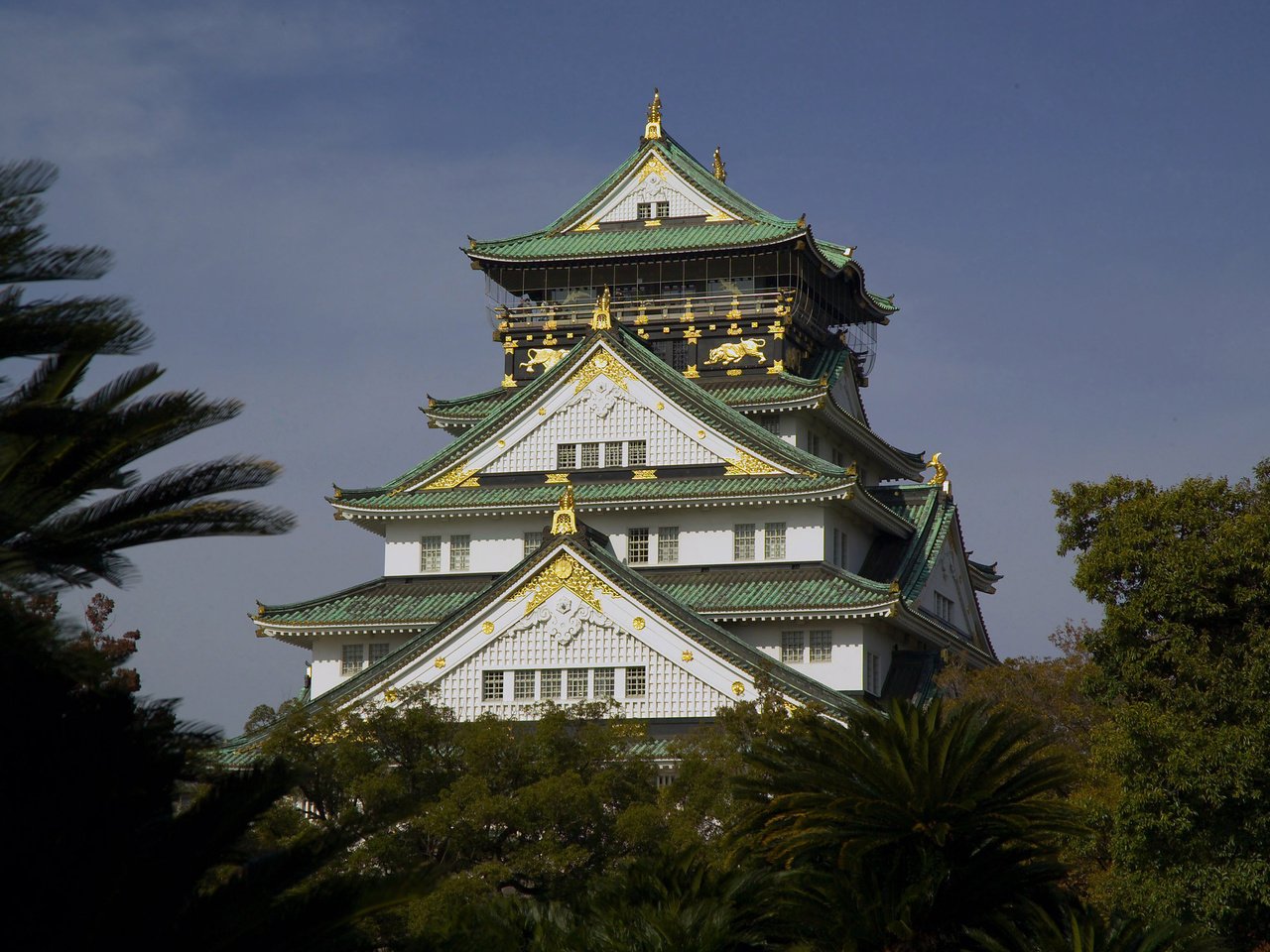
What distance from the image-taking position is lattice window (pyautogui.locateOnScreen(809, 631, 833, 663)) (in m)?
53.0

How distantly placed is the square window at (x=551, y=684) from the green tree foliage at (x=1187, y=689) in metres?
18.0

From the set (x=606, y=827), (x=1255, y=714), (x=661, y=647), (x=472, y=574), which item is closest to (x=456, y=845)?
(x=606, y=827)

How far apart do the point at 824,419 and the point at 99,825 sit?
145 ft

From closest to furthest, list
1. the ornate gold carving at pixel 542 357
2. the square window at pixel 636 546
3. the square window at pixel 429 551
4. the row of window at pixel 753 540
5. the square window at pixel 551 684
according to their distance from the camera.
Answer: the square window at pixel 551 684 → the row of window at pixel 753 540 → the square window at pixel 636 546 → the square window at pixel 429 551 → the ornate gold carving at pixel 542 357

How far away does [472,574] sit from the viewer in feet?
187

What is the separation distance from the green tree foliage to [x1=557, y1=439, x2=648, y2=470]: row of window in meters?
22.4

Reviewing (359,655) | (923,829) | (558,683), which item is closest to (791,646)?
(558,683)

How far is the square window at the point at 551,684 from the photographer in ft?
166

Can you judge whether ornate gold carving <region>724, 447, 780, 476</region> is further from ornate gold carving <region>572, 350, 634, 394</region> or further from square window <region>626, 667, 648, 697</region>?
square window <region>626, 667, 648, 697</region>

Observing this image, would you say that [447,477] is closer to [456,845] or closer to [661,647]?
[661,647]

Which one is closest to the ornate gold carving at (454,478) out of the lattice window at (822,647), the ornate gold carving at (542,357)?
the ornate gold carving at (542,357)

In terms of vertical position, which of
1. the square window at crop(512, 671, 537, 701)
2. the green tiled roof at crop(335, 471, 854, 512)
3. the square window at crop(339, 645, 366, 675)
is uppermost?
the green tiled roof at crop(335, 471, 854, 512)

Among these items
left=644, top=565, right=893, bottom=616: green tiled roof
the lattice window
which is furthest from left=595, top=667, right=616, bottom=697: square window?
the lattice window

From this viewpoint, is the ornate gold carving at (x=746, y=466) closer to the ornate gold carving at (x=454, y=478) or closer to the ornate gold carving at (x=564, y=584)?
the ornate gold carving at (x=564, y=584)
